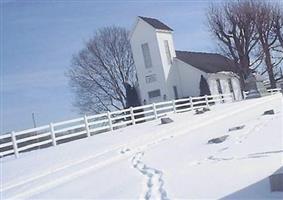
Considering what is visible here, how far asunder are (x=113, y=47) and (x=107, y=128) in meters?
34.6

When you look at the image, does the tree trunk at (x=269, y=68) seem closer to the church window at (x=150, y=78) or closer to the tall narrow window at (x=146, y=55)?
the church window at (x=150, y=78)

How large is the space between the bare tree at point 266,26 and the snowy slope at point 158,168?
33.0 m

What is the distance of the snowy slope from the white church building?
2813 cm

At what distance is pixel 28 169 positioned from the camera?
46.1ft

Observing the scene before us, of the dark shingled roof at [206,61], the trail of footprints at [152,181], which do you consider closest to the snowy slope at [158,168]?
the trail of footprints at [152,181]

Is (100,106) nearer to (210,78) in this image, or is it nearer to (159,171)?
(210,78)

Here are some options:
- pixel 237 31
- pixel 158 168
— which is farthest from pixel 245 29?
pixel 158 168

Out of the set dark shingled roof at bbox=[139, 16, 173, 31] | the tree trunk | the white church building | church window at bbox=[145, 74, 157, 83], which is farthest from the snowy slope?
the tree trunk

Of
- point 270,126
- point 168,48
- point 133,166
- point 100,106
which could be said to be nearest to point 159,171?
point 133,166

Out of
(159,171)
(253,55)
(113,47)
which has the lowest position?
(159,171)

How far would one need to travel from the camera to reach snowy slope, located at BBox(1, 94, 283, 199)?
27.7 feet

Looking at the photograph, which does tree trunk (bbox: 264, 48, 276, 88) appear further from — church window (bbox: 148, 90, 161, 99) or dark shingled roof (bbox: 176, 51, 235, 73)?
church window (bbox: 148, 90, 161, 99)

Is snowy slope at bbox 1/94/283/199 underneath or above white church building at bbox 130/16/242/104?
underneath

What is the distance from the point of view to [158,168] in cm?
1128
